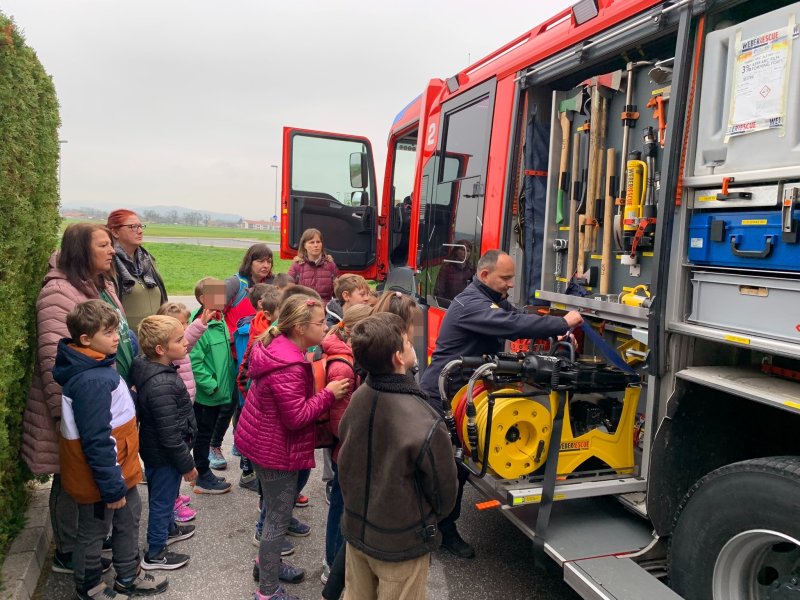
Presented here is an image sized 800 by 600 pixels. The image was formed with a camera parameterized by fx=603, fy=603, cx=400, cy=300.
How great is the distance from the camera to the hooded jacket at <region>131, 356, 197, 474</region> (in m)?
3.00

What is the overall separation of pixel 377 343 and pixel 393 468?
0.43 meters

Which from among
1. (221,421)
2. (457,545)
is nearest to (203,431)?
(221,421)

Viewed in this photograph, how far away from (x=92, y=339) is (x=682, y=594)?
8.75 feet

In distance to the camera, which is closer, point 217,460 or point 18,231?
point 18,231

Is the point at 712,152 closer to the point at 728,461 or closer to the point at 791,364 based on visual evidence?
the point at 791,364

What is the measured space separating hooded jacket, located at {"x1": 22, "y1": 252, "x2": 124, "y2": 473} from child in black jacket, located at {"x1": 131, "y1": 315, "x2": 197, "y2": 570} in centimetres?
36

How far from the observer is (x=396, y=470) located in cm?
204

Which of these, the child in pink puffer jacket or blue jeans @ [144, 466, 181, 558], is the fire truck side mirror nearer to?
the child in pink puffer jacket

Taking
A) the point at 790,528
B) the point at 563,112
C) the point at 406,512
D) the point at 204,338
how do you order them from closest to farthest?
1. the point at 790,528
2. the point at 406,512
3. the point at 563,112
4. the point at 204,338

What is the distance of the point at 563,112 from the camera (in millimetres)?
3637

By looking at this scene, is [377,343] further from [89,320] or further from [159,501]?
[159,501]

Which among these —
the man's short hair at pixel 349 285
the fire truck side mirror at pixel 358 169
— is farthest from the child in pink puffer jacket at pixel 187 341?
the fire truck side mirror at pixel 358 169

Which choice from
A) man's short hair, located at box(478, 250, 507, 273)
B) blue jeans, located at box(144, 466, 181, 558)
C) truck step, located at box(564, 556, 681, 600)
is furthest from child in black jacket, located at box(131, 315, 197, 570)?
truck step, located at box(564, 556, 681, 600)

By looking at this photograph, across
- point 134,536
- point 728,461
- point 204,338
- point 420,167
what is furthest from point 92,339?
point 420,167
